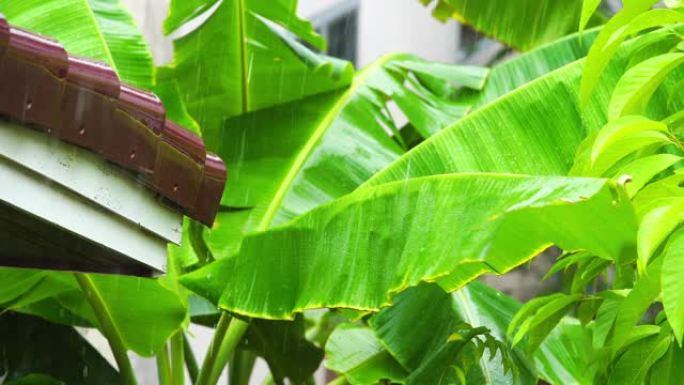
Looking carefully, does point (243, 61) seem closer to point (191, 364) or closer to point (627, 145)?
point (191, 364)

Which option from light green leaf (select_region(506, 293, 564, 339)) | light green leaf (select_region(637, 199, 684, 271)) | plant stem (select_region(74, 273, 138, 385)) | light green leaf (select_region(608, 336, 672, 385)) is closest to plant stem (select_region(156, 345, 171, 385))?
plant stem (select_region(74, 273, 138, 385))

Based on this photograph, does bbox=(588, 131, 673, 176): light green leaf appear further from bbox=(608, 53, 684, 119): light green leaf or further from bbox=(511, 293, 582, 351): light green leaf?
bbox=(511, 293, 582, 351): light green leaf

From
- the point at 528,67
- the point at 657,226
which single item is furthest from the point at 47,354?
the point at 657,226

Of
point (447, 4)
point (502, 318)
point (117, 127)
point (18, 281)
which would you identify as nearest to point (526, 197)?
point (117, 127)

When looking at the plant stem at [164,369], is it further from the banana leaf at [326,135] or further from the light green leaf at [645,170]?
the light green leaf at [645,170]

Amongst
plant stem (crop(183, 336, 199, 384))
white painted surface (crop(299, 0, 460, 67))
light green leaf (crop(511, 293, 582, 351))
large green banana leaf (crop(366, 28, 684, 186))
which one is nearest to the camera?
light green leaf (crop(511, 293, 582, 351))

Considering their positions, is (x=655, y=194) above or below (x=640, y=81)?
below

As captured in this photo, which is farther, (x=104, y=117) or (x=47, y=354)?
(x=47, y=354)

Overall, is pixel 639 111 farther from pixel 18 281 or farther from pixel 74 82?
pixel 18 281

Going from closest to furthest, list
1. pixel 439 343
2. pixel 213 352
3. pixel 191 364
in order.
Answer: pixel 439 343
pixel 213 352
pixel 191 364
